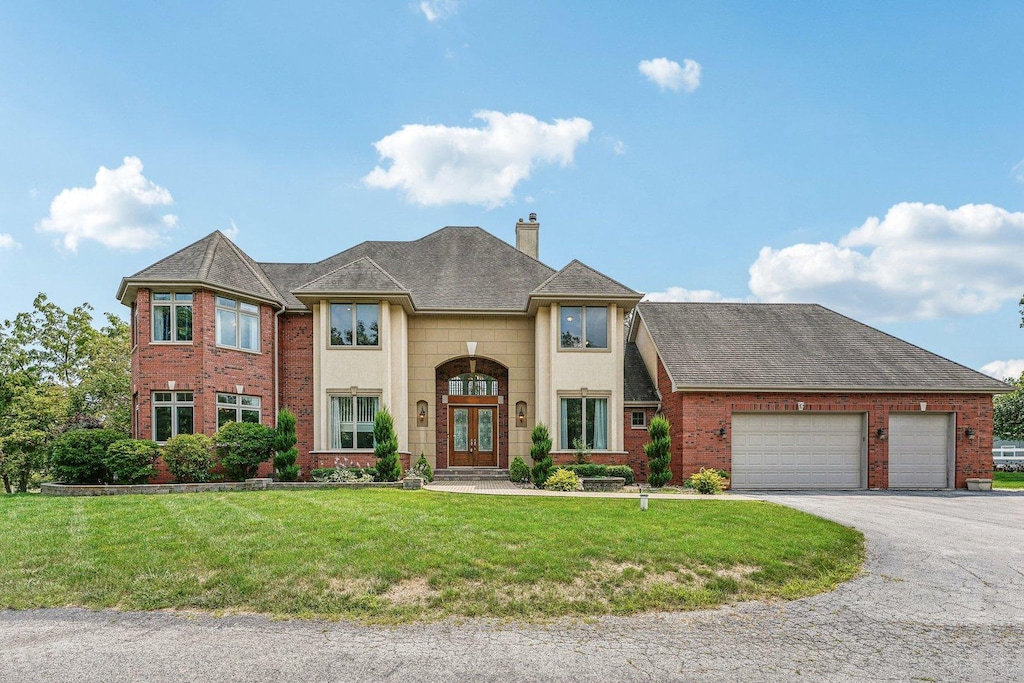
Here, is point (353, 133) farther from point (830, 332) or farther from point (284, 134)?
point (830, 332)

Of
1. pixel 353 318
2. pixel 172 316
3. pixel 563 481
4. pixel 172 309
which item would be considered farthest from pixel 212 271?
pixel 563 481

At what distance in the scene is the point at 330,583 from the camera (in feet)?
21.5

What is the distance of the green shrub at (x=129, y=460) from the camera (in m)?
14.1

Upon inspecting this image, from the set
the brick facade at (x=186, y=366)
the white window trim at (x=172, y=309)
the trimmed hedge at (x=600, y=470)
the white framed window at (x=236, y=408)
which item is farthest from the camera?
the trimmed hedge at (x=600, y=470)

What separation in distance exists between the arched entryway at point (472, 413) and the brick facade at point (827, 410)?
204 inches

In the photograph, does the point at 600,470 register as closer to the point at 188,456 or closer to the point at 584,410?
the point at 584,410

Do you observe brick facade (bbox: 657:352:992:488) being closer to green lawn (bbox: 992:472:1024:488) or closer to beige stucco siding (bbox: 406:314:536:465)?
green lawn (bbox: 992:472:1024:488)

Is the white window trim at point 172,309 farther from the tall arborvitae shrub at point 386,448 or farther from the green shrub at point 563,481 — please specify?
the green shrub at point 563,481

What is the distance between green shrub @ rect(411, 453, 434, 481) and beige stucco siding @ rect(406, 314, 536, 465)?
3.52 ft

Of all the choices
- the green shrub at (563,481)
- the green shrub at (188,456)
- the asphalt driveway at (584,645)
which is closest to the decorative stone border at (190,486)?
the green shrub at (188,456)

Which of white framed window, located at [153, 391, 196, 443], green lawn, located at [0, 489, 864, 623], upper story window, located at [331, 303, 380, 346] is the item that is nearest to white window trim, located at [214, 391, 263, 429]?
white framed window, located at [153, 391, 196, 443]

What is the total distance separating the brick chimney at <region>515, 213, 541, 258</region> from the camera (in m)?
22.2

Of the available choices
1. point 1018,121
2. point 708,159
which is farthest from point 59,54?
point 1018,121

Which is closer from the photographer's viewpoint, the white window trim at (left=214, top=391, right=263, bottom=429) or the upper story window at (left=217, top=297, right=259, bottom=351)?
the white window trim at (left=214, top=391, right=263, bottom=429)
